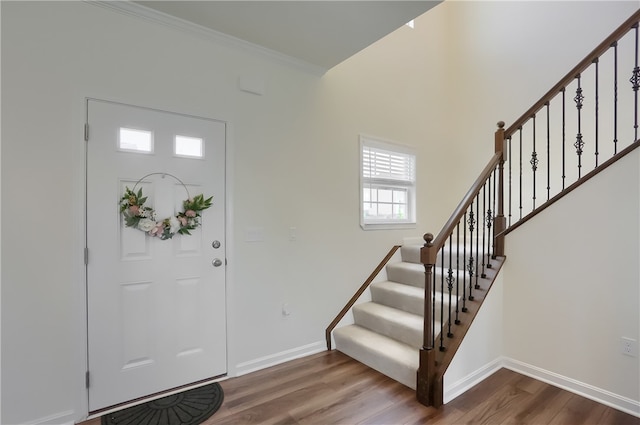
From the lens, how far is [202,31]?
2.34 meters

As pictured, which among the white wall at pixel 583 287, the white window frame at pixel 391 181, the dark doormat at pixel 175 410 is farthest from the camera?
the white window frame at pixel 391 181

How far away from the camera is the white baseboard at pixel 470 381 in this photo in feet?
7.03

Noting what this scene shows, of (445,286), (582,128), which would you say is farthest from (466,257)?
(582,128)

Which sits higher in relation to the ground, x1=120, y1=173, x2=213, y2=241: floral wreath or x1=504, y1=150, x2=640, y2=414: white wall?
x1=120, y1=173, x2=213, y2=241: floral wreath

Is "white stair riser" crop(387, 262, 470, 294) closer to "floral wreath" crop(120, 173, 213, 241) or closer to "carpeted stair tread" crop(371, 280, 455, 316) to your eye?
"carpeted stair tread" crop(371, 280, 455, 316)

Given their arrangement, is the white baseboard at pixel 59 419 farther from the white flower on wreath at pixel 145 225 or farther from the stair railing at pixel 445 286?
the stair railing at pixel 445 286

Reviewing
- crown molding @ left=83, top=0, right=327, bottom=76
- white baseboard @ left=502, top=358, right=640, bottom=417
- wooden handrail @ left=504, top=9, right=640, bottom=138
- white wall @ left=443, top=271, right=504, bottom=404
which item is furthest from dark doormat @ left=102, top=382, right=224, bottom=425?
wooden handrail @ left=504, top=9, right=640, bottom=138

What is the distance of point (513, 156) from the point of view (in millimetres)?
3730

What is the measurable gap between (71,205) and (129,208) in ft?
1.04

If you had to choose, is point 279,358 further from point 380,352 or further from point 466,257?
point 466,257

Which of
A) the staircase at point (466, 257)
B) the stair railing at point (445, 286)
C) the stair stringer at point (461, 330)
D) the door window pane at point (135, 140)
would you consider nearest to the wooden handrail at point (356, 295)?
the staircase at point (466, 257)

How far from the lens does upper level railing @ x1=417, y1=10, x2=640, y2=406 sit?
2.10 meters

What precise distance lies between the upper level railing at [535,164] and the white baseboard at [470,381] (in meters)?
0.13

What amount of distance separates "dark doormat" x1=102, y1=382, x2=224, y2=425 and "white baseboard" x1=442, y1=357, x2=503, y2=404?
A: 1616mm
